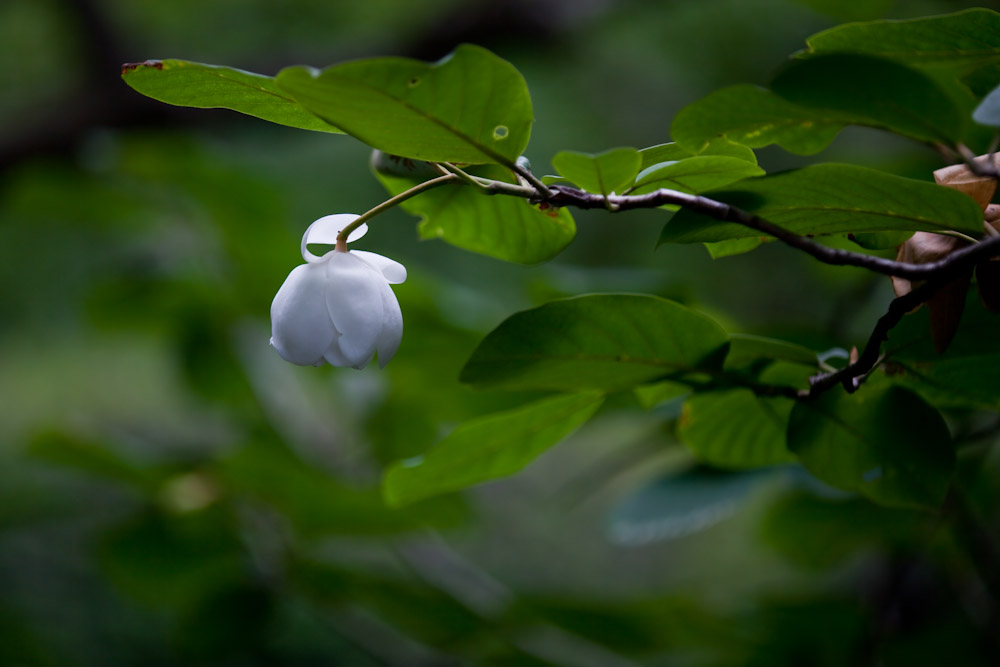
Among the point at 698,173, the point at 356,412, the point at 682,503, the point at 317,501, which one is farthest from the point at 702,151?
the point at 356,412

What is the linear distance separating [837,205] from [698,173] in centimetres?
6

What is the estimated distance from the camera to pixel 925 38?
32 cm

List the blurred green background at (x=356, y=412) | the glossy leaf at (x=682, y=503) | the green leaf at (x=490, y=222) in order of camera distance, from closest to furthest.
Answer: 1. the green leaf at (x=490, y=222)
2. the glossy leaf at (x=682, y=503)
3. the blurred green background at (x=356, y=412)

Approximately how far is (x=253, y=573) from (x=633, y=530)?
60 cm

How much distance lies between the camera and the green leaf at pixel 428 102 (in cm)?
26

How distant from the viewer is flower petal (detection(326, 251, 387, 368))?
0.34m

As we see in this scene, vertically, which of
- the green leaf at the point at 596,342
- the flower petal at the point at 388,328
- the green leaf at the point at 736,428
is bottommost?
the green leaf at the point at 736,428

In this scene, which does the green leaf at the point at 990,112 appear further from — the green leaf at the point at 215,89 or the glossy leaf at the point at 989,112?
the green leaf at the point at 215,89

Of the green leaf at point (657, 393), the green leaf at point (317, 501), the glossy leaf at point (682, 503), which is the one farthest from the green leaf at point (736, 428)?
the green leaf at point (317, 501)

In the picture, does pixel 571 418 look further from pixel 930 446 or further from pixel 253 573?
pixel 253 573

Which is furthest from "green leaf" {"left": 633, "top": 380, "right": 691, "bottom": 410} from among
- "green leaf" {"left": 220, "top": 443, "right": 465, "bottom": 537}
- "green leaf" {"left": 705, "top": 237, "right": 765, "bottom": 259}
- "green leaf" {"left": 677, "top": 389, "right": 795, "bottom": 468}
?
"green leaf" {"left": 220, "top": 443, "right": 465, "bottom": 537}

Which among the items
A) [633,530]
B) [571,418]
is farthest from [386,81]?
[633,530]

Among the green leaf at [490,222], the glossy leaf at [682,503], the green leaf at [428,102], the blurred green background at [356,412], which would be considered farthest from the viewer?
the blurred green background at [356,412]

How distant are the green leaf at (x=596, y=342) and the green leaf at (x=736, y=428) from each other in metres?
0.08
